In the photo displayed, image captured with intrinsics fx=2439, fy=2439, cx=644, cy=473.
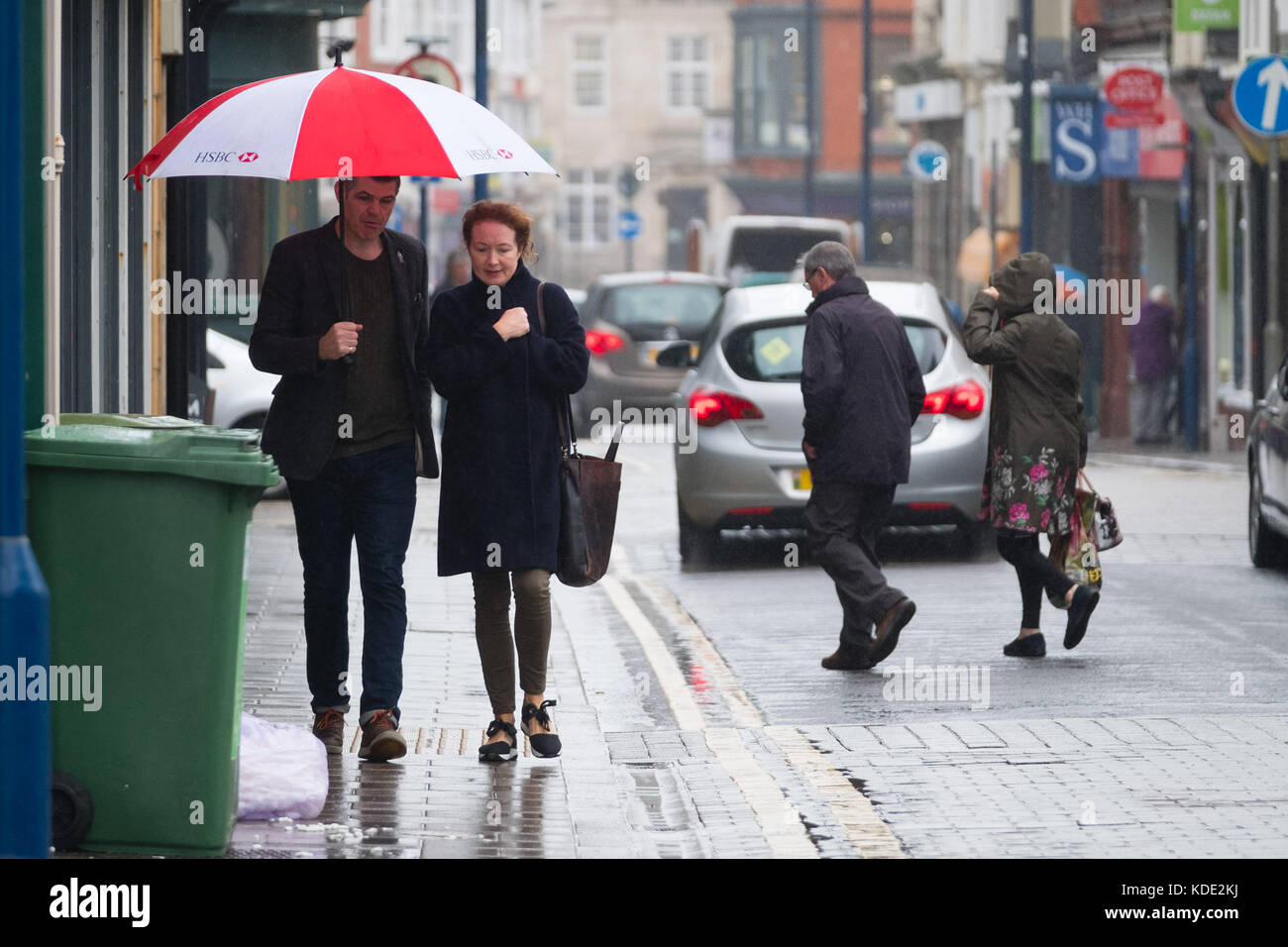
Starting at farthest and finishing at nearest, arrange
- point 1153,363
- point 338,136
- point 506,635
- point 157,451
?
point 1153,363
point 506,635
point 338,136
point 157,451

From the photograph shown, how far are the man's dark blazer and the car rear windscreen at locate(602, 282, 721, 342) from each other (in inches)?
756

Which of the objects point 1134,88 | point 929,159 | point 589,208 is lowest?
point 929,159

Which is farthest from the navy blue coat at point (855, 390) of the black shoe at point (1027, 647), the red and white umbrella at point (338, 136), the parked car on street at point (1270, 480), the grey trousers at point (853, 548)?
the parked car on street at point (1270, 480)

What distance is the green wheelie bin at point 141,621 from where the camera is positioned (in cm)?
612

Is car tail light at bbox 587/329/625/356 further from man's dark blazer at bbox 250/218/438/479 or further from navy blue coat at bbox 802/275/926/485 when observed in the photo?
man's dark blazer at bbox 250/218/438/479

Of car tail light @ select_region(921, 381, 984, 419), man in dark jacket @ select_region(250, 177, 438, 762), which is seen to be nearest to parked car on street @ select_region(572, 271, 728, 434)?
car tail light @ select_region(921, 381, 984, 419)

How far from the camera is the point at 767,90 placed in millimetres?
70250

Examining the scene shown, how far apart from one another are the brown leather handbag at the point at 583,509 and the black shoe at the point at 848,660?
99.2 inches

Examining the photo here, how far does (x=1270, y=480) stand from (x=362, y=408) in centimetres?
736

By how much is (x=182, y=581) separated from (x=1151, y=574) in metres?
8.59

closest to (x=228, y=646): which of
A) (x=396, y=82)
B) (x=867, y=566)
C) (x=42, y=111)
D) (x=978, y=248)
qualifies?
(x=42, y=111)

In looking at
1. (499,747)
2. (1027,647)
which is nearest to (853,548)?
(1027,647)

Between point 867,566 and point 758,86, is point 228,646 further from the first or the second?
point 758,86

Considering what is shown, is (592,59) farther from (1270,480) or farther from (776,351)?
(1270,480)
